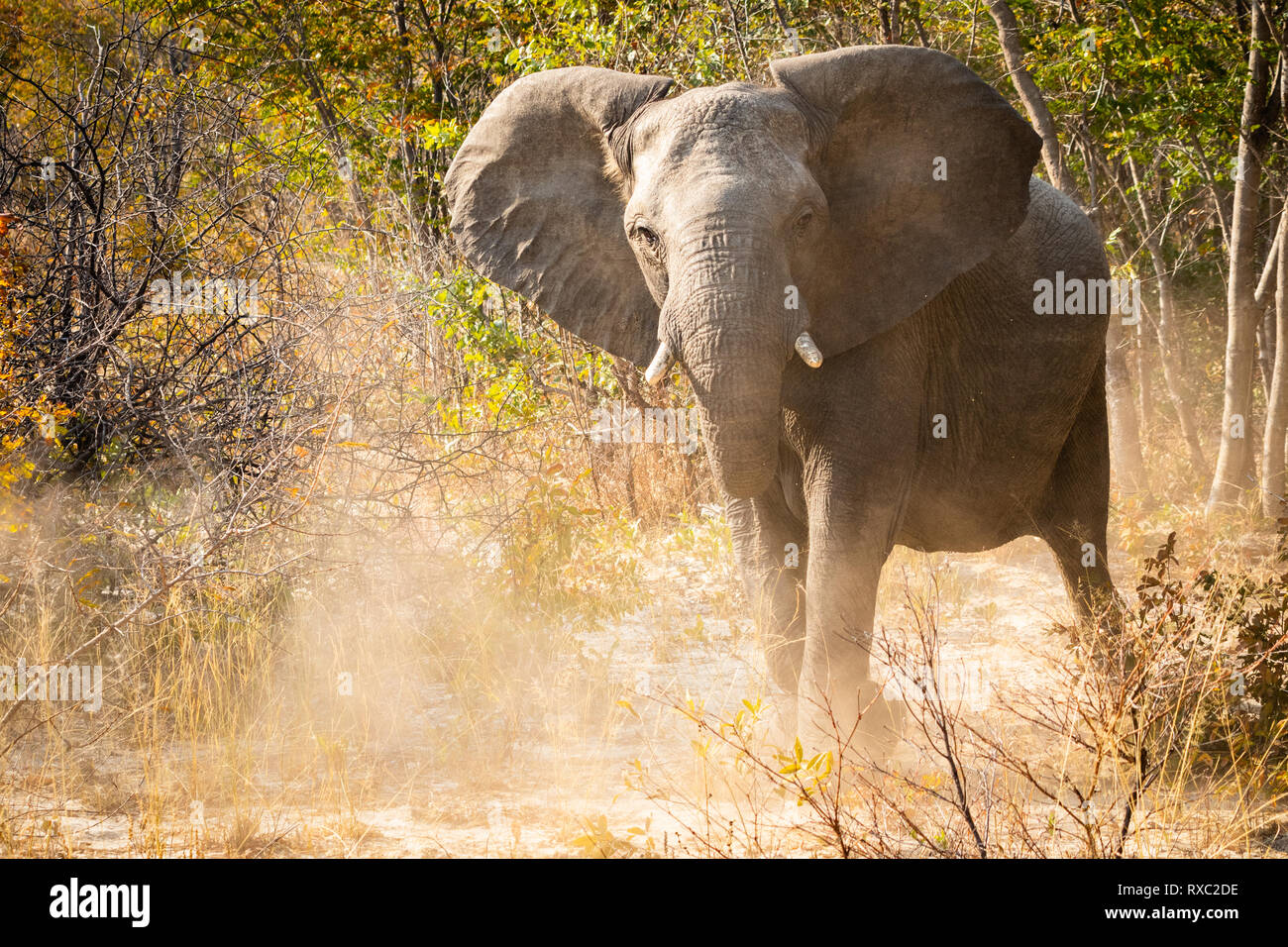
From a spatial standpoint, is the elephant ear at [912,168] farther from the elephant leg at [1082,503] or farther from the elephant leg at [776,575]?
the elephant leg at [1082,503]

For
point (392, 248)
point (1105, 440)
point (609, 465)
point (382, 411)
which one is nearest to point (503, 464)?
point (382, 411)

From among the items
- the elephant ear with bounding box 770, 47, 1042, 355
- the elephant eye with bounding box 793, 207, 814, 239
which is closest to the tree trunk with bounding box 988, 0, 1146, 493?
the elephant ear with bounding box 770, 47, 1042, 355

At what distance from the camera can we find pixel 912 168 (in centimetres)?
548

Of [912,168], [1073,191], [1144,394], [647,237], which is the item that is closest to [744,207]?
[647,237]

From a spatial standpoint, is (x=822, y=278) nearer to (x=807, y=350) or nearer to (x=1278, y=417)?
(x=807, y=350)

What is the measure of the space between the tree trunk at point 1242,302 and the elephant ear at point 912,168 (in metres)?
5.02

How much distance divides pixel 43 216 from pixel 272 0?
29.5 feet

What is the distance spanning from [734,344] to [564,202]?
1.48m

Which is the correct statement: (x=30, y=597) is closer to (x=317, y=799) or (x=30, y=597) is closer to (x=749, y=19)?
(x=317, y=799)

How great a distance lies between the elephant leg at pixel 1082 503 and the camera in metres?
6.63

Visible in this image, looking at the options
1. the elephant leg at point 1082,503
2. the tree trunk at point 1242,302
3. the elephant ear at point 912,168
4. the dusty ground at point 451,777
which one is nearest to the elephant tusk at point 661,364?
the elephant ear at point 912,168

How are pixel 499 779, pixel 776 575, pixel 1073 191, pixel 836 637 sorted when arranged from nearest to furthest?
pixel 836 637
pixel 499 779
pixel 776 575
pixel 1073 191
